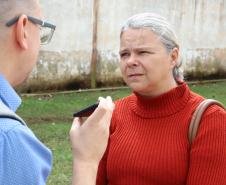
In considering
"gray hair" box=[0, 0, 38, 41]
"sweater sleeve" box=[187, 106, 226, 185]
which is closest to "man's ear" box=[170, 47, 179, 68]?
"sweater sleeve" box=[187, 106, 226, 185]

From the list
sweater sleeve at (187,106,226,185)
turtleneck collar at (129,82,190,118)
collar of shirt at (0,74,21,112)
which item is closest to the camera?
collar of shirt at (0,74,21,112)

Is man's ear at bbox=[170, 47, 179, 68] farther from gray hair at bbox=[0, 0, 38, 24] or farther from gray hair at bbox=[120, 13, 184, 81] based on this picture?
gray hair at bbox=[0, 0, 38, 24]

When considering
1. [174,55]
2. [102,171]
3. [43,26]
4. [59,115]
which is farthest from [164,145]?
[59,115]

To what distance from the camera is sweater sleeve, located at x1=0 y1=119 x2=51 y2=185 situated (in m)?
1.54

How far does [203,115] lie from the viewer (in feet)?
9.01

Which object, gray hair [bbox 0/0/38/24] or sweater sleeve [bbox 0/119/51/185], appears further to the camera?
gray hair [bbox 0/0/38/24]

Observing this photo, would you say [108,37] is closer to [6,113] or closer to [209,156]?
[209,156]

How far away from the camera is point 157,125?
2.92 m

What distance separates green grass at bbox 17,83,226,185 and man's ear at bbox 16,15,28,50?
14.4ft

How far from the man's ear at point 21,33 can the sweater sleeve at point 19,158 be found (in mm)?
251

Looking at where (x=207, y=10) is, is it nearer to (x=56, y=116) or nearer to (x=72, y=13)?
(x=72, y=13)

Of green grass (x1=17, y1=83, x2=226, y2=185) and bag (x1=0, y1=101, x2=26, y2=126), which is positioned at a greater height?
bag (x1=0, y1=101, x2=26, y2=126)

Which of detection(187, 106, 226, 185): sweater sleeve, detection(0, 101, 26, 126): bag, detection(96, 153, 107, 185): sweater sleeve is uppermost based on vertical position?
detection(0, 101, 26, 126): bag

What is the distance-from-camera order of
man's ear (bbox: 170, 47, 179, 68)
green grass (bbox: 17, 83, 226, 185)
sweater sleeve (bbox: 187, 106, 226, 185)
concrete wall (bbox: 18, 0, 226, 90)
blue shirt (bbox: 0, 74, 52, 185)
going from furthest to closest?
concrete wall (bbox: 18, 0, 226, 90), green grass (bbox: 17, 83, 226, 185), man's ear (bbox: 170, 47, 179, 68), sweater sleeve (bbox: 187, 106, 226, 185), blue shirt (bbox: 0, 74, 52, 185)
